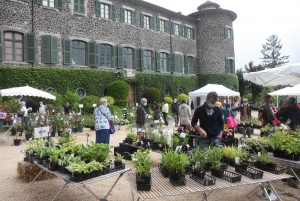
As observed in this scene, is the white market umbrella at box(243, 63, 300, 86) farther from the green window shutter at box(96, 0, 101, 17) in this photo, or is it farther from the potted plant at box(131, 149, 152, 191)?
the green window shutter at box(96, 0, 101, 17)

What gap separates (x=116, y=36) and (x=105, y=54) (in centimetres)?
151

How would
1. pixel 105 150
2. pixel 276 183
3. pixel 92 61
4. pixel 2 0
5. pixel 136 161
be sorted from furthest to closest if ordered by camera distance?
pixel 92 61 → pixel 2 0 → pixel 276 183 → pixel 105 150 → pixel 136 161

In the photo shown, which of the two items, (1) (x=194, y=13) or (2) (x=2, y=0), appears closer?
(2) (x=2, y=0)

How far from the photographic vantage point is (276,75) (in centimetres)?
609

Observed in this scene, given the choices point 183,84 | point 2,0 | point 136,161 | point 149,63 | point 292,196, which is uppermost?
point 2,0

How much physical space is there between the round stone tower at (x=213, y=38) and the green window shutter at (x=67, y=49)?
12597mm

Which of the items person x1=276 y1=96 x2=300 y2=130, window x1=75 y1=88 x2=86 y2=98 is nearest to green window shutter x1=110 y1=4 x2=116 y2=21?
window x1=75 y1=88 x2=86 y2=98

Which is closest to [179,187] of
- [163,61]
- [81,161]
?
[81,161]

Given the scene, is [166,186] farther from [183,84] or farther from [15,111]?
[183,84]

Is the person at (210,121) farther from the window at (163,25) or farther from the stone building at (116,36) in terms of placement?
the window at (163,25)

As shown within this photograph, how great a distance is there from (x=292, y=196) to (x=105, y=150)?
3.02 m

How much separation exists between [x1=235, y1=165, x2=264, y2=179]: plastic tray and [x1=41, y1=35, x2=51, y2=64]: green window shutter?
45.7ft

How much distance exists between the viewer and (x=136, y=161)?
3463mm

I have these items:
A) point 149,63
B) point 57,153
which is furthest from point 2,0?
point 57,153
